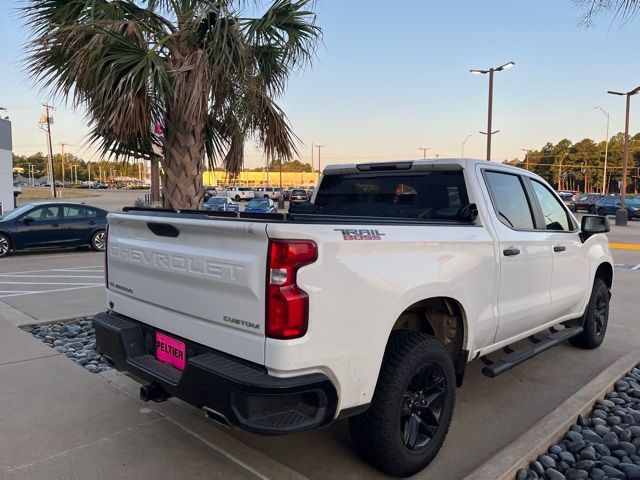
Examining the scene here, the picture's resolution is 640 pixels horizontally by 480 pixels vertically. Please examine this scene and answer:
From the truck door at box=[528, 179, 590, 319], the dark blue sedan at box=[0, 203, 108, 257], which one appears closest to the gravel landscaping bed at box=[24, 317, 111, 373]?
the truck door at box=[528, 179, 590, 319]

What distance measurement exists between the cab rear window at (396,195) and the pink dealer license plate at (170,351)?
6.60 ft

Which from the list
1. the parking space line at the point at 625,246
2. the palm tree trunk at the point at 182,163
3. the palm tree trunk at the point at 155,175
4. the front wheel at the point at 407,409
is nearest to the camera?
the front wheel at the point at 407,409

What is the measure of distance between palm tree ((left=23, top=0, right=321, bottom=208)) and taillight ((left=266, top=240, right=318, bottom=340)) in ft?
13.4

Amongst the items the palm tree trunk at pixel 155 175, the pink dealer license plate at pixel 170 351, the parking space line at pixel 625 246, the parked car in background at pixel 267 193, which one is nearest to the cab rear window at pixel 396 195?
the pink dealer license plate at pixel 170 351

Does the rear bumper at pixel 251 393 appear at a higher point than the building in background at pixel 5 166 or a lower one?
lower

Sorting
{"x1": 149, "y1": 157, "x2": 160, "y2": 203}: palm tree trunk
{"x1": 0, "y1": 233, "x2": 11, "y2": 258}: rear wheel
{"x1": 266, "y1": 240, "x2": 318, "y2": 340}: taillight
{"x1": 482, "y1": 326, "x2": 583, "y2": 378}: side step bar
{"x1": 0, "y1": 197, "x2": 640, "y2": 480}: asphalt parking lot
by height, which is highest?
{"x1": 149, "y1": 157, "x2": 160, "y2": 203}: palm tree trunk

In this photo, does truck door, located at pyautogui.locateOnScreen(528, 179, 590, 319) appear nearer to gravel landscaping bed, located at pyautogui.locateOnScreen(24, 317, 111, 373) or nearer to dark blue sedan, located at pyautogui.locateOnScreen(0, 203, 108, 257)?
gravel landscaping bed, located at pyautogui.locateOnScreen(24, 317, 111, 373)

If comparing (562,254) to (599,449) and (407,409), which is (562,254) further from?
(407,409)

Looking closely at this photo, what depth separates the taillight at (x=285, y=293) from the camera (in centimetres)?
240

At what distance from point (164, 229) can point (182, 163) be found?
11.3ft

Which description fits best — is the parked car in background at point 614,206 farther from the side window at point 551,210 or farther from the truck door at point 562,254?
the side window at point 551,210

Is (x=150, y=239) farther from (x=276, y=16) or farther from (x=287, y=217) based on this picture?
(x=276, y=16)

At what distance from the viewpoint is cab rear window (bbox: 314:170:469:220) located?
4.02 m

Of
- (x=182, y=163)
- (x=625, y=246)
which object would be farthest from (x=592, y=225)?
(x=625, y=246)
